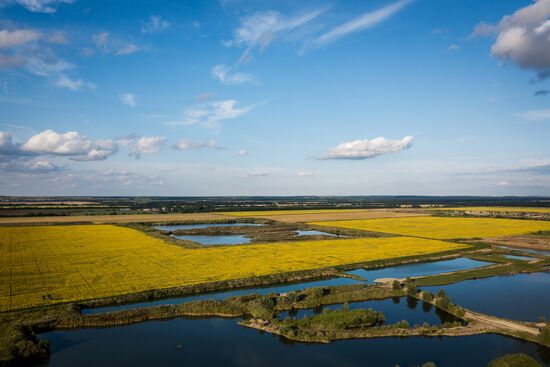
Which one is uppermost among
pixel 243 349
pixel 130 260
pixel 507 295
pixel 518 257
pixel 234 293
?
pixel 130 260

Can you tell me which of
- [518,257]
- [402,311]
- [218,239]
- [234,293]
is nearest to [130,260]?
[234,293]

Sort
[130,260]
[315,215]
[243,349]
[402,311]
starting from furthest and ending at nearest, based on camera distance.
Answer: [315,215]
[130,260]
[402,311]
[243,349]

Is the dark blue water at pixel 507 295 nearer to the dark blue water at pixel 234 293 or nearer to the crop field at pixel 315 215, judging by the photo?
the dark blue water at pixel 234 293

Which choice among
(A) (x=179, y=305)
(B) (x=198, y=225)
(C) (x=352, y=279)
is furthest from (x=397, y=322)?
(B) (x=198, y=225)

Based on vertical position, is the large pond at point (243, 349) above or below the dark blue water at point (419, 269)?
below

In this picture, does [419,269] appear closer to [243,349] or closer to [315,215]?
[243,349]

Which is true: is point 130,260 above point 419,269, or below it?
above

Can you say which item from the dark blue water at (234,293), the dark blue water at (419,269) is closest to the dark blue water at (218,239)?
the dark blue water at (419,269)

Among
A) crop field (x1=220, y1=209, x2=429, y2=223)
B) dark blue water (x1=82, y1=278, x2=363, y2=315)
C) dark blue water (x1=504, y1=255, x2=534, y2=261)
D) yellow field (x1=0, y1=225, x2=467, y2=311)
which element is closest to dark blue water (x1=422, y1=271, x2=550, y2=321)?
dark blue water (x1=82, y1=278, x2=363, y2=315)
